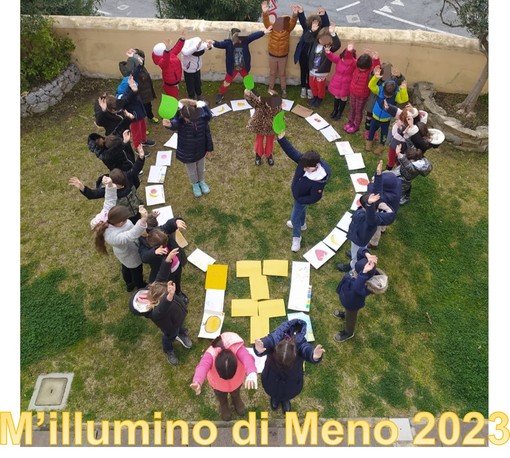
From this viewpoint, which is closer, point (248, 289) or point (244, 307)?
point (244, 307)

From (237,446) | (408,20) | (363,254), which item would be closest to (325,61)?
(363,254)

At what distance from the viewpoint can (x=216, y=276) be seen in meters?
6.39

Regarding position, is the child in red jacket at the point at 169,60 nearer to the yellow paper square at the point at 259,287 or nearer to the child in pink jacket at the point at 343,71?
the child in pink jacket at the point at 343,71

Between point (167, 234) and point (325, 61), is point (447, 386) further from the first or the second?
point (325, 61)

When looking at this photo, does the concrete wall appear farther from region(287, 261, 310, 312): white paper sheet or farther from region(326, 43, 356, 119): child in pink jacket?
region(287, 261, 310, 312): white paper sheet

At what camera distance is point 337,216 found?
7121mm

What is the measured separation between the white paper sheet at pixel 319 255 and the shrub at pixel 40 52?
20.4 ft

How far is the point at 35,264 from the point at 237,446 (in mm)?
4018

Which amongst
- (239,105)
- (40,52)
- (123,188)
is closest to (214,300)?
(123,188)

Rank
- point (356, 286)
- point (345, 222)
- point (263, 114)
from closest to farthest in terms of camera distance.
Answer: point (356, 286)
point (263, 114)
point (345, 222)

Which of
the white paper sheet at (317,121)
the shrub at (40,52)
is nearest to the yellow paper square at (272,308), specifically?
the white paper sheet at (317,121)

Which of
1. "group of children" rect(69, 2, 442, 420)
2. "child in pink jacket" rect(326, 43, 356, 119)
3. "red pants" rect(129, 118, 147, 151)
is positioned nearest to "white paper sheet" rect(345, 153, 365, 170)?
"group of children" rect(69, 2, 442, 420)

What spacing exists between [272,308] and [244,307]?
1.28 feet

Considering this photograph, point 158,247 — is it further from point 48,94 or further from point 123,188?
point 48,94
